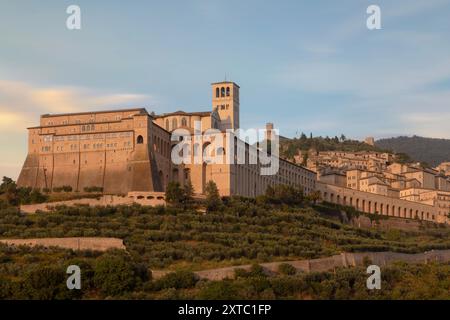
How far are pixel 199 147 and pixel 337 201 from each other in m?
24.1

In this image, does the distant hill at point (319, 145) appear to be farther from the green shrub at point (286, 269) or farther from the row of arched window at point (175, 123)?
the green shrub at point (286, 269)

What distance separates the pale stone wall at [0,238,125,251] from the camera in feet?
208

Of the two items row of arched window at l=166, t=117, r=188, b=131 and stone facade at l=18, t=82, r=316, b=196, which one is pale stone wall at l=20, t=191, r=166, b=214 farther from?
row of arched window at l=166, t=117, r=188, b=131

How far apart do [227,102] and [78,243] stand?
3911 centimetres

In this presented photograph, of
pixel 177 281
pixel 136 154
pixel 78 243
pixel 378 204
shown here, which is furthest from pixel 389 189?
pixel 177 281

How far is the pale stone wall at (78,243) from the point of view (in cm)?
6334

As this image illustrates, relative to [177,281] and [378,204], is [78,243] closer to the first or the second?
[177,281]

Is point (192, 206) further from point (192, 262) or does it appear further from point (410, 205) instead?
point (410, 205)

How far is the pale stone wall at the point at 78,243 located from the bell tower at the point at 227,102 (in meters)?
36.3

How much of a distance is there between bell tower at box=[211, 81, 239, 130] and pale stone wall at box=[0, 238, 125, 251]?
3632 centimetres

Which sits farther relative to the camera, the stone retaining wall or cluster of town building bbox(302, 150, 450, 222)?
cluster of town building bbox(302, 150, 450, 222)

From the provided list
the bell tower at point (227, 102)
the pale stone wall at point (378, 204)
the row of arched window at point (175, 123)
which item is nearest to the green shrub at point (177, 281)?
the row of arched window at point (175, 123)

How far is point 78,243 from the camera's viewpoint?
6341cm

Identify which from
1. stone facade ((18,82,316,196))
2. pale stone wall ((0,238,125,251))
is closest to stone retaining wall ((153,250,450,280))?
pale stone wall ((0,238,125,251))
